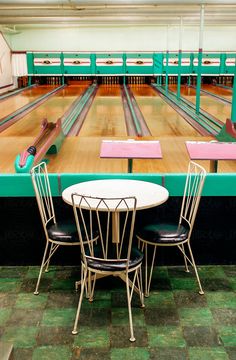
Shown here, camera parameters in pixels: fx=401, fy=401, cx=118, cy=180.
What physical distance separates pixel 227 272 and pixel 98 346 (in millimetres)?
1378

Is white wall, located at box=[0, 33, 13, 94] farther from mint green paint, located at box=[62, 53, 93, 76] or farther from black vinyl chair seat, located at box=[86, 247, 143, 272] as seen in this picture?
black vinyl chair seat, located at box=[86, 247, 143, 272]

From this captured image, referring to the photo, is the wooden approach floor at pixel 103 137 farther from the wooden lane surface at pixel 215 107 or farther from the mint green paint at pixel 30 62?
the mint green paint at pixel 30 62

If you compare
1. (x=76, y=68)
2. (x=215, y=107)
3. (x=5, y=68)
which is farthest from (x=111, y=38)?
(x=215, y=107)

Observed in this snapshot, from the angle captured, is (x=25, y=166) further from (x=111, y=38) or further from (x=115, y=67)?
(x=111, y=38)

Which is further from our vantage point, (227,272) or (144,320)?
(227,272)

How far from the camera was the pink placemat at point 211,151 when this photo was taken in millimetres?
3861

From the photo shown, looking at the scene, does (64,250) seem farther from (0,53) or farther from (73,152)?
(0,53)

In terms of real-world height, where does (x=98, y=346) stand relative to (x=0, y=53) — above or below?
below

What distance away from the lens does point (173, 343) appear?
246cm

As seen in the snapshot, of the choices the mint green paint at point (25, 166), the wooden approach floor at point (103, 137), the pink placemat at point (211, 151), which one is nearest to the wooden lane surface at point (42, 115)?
the wooden approach floor at point (103, 137)

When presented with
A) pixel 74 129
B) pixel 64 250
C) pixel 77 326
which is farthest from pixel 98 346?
pixel 74 129

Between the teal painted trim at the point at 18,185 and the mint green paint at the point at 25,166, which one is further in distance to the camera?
the mint green paint at the point at 25,166

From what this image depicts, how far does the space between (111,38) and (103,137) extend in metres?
12.3

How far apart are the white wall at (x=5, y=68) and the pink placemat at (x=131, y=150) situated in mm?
13033
